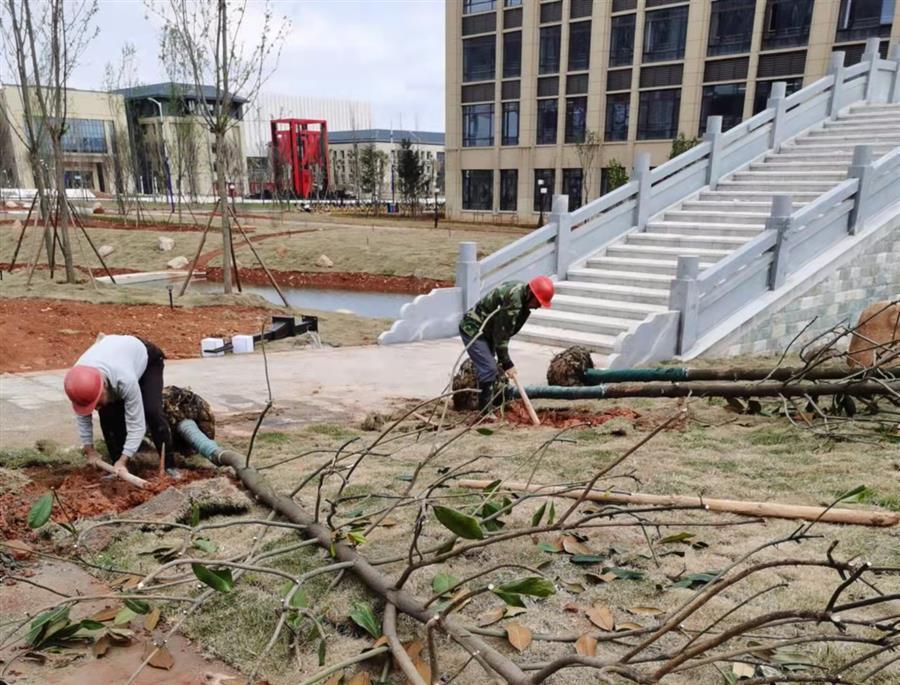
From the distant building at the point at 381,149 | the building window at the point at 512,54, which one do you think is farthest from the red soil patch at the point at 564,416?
the distant building at the point at 381,149

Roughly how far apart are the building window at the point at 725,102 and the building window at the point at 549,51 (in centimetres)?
836

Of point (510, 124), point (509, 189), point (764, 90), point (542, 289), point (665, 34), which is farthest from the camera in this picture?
point (509, 189)

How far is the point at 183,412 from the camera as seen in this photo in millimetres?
4645

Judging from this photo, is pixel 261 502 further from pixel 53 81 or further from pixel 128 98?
pixel 128 98

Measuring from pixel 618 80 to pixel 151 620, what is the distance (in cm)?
3457

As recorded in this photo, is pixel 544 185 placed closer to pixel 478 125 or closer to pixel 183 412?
pixel 478 125

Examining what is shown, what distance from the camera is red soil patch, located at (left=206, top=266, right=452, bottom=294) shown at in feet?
61.5

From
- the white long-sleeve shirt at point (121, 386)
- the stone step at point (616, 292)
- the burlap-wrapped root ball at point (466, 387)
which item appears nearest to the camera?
the white long-sleeve shirt at point (121, 386)

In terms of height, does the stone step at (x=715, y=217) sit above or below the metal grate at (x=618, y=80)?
below

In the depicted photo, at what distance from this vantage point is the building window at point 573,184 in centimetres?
3472

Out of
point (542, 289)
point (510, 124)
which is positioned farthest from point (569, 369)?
point (510, 124)

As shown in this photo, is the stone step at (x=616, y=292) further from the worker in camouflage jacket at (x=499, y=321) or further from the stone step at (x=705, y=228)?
the worker in camouflage jacket at (x=499, y=321)

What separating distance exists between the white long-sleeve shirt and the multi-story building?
29.0 meters

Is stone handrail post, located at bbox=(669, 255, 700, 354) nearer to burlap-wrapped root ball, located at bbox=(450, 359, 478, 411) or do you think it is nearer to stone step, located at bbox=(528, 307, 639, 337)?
stone step, located at bbox=(528, 307, 639, 337)
